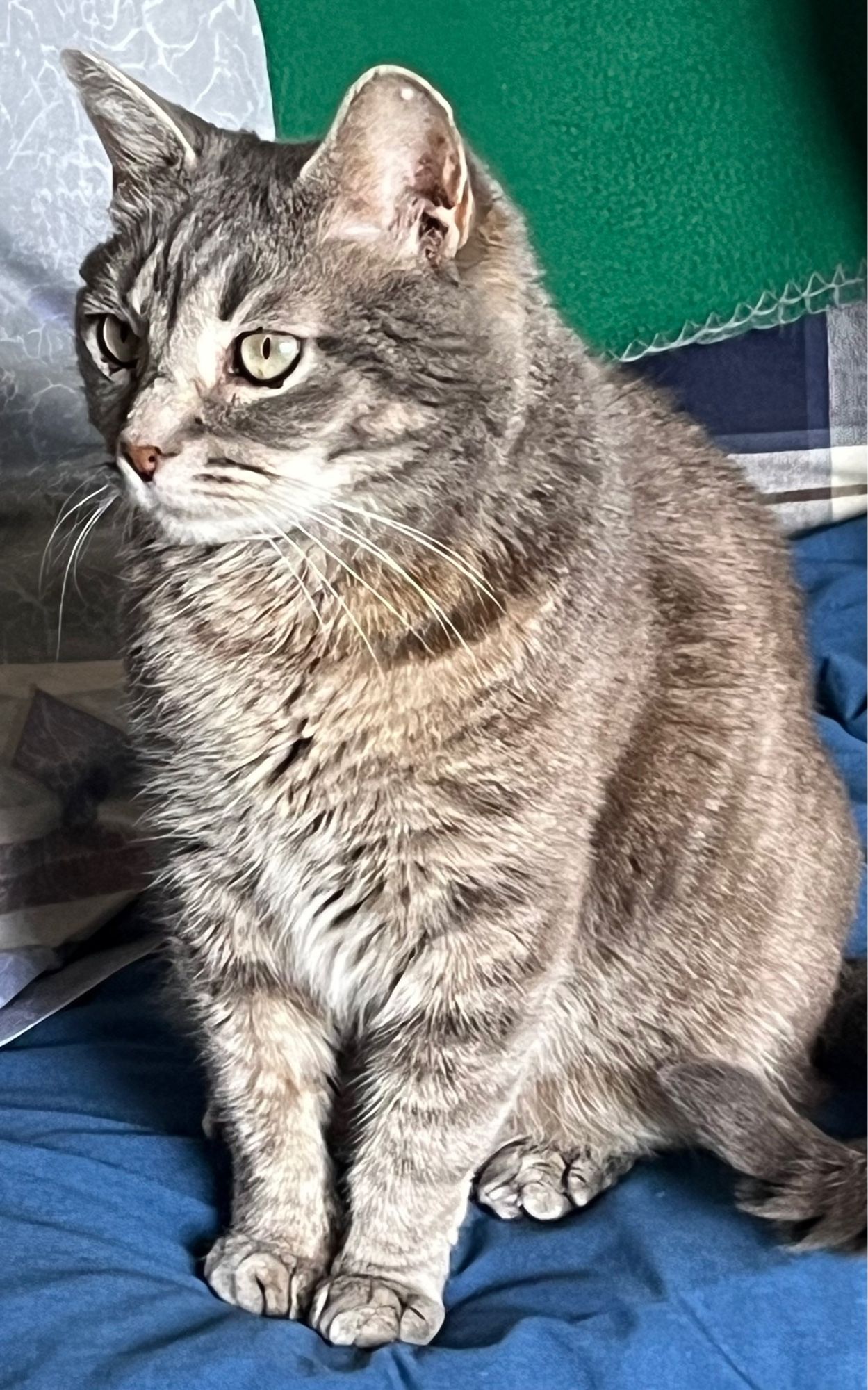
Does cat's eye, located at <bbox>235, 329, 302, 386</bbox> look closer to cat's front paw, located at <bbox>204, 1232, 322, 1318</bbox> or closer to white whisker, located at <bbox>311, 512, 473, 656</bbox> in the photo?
white whisker, located at <bbox>311, 512, 473, 656</bbox>

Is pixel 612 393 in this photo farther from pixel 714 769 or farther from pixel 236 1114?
pixel 236 1114

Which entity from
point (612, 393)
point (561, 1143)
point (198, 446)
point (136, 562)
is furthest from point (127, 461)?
point (561, 1143)

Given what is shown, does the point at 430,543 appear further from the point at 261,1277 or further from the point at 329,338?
the point at 261,1277

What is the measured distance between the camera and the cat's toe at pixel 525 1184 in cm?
126

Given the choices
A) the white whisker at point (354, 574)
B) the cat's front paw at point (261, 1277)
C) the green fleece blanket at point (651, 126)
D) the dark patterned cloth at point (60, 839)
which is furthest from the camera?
the green fleece blanket at point (651, 126)

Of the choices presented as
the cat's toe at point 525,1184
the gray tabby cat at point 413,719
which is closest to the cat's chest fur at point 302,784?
the gray tabby cat at point 413,719

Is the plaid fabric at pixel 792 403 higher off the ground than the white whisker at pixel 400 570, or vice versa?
the plaid fabric at pixel 792 403

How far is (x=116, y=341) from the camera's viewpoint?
1095mm

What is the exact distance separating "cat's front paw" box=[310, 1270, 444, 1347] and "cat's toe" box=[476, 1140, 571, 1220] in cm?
15

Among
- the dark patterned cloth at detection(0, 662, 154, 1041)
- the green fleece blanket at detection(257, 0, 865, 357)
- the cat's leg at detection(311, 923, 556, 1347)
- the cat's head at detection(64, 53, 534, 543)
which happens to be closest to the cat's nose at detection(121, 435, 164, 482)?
the cat's head at detection(64, 53, 534, 543)

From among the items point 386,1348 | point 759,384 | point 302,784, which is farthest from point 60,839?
point 759,384

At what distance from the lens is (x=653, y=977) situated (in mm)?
1259

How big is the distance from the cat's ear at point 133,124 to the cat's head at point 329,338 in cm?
7

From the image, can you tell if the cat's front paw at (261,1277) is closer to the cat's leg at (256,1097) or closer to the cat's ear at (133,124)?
the cat's leg at (256,1097)
